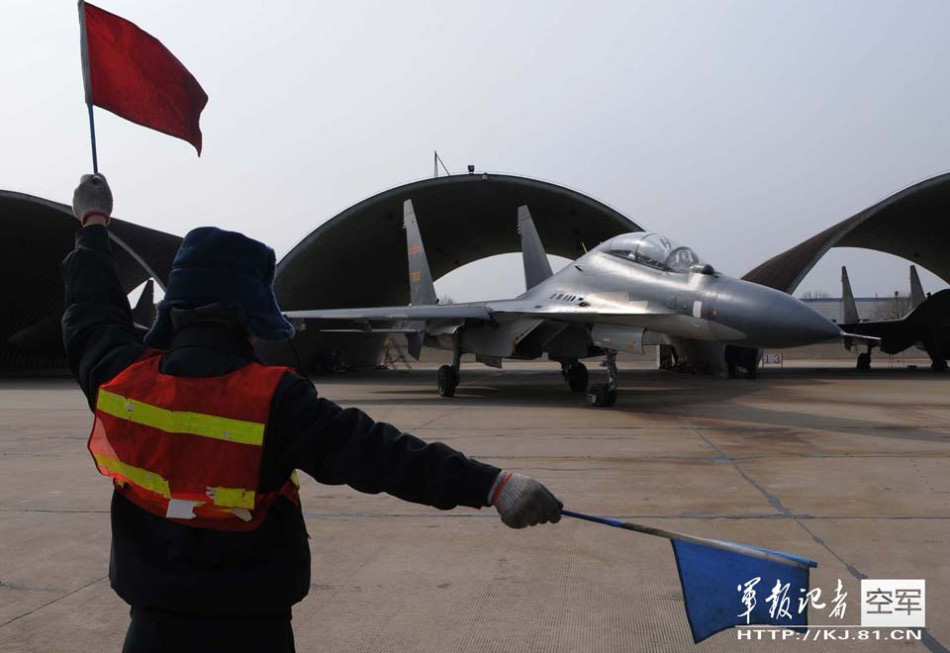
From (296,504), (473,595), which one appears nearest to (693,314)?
(473,595)

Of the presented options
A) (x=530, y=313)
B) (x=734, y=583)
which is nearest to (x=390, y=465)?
(x=734, y=583)

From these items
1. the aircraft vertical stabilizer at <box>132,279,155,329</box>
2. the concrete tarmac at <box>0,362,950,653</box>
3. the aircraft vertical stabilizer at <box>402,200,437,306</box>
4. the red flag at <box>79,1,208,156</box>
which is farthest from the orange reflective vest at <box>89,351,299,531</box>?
the aircraft vertical stabilizer at <box>132,279,155,329</box>

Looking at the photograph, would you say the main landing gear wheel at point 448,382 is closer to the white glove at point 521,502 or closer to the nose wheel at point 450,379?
the nose wheel at point 450,379

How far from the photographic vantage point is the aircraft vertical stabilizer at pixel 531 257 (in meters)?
17.6

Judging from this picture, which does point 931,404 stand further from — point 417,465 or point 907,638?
point 417,465

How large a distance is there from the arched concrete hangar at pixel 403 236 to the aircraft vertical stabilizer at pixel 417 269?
136 inches

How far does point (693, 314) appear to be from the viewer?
11.0 metres

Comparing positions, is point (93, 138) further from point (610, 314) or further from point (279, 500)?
point (610, 314)

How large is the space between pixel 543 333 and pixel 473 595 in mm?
11692

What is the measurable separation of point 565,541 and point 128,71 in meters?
3.76

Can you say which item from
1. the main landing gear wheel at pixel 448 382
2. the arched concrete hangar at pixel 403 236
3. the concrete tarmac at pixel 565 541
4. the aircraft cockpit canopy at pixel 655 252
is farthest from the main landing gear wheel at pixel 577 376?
the arched concrete hangar at pixel 403 236

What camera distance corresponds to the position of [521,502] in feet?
6.07

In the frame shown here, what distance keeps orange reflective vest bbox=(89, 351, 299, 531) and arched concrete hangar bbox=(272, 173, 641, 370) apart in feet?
76.4

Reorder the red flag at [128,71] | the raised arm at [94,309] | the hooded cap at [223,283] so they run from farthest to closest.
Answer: the red flag at [128,71]
the raised arm at [94,309]
the hooded cap at [223,283]
